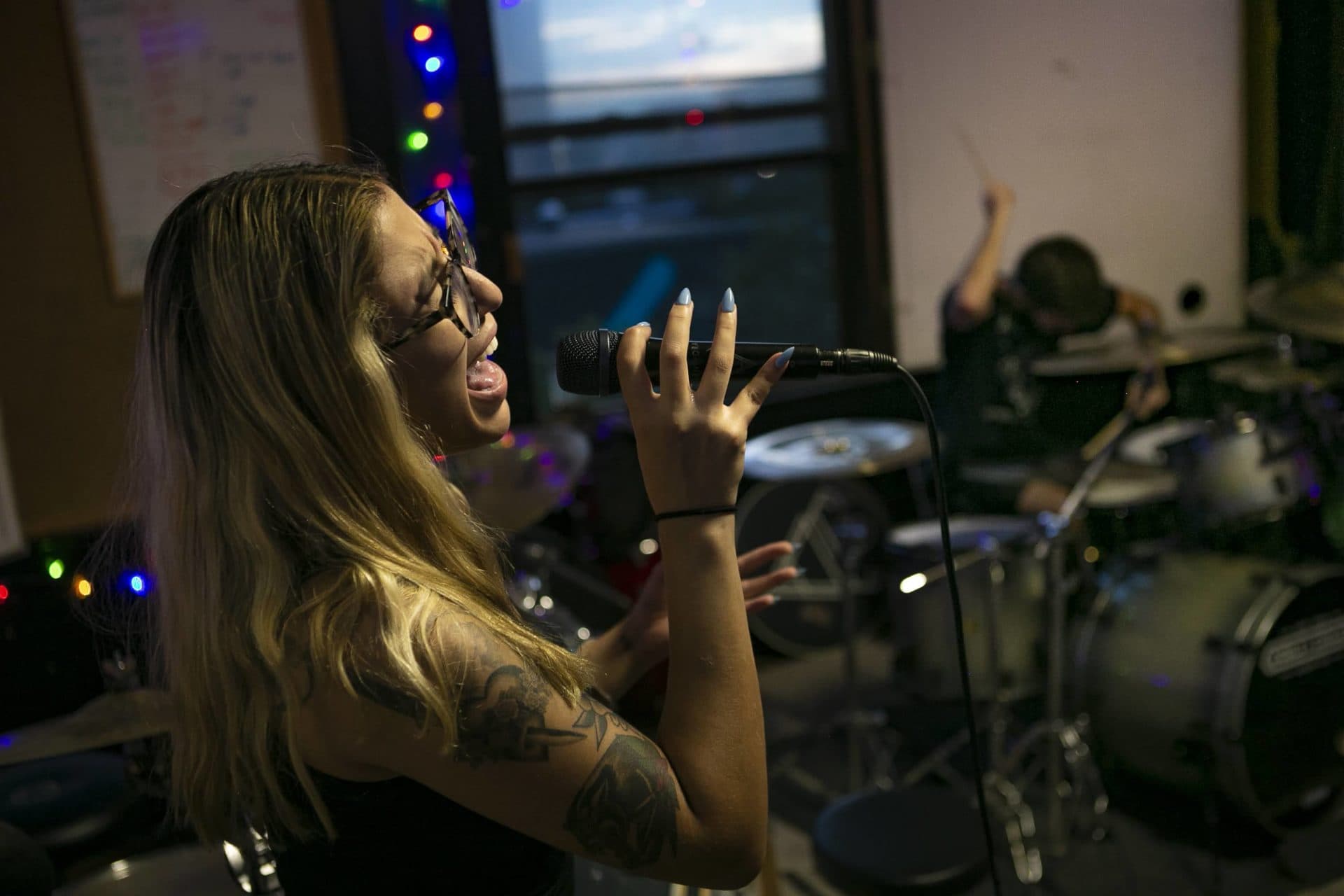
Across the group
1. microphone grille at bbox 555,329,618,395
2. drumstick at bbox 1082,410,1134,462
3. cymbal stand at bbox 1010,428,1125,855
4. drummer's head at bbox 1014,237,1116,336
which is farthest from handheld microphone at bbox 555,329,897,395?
drummer's head at bbox 1014,237,1116,336

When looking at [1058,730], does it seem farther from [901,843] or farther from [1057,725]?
[901,843]

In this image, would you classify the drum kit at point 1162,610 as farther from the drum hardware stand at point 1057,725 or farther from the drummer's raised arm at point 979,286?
the drummer's raised arm at point 979,286

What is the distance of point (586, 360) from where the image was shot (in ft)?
3.18

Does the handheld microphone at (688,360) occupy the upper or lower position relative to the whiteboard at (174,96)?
lower

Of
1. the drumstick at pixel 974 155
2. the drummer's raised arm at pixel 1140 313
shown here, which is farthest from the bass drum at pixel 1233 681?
the drumstick at pixel 974 155

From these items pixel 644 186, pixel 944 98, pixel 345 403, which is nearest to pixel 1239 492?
pixel 944 98

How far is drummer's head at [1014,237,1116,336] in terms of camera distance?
3.35m

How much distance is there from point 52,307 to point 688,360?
2.52 metres

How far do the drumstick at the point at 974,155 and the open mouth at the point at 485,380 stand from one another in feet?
9.99

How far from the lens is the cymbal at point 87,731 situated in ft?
4.89

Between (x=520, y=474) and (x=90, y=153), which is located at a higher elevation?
(x=90, y=153)

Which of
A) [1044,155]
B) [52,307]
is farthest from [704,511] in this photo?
[1044,155]

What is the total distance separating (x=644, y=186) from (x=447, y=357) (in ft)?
9.38

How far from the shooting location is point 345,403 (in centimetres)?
85
